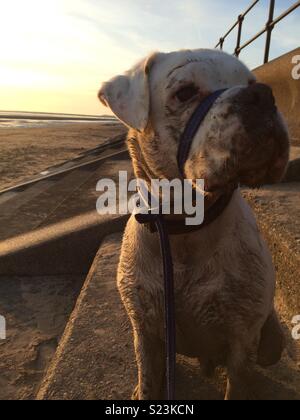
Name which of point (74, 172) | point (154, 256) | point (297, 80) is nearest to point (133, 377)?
point (154, 256)

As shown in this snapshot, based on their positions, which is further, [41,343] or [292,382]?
[41,343]

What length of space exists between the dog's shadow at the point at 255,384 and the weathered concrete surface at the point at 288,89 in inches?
137

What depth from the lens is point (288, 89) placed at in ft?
17.6

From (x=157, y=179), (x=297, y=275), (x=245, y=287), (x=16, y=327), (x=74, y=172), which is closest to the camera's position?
(x=245, y=287)

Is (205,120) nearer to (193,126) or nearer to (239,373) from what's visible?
(193,126)

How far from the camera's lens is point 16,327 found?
3.50 m

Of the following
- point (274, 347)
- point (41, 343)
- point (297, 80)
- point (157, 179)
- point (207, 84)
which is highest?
point (297, 80)

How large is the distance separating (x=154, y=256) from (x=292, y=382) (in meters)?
1.09

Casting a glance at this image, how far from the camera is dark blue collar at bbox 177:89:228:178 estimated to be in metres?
1.81

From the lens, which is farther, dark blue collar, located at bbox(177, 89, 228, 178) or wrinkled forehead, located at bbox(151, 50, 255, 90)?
wrinkled forehead, located at bbox(151, 50, 255, 90)

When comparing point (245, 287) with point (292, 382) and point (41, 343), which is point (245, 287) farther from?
point (41, 343)

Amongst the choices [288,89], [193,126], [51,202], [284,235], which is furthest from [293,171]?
[51,202]

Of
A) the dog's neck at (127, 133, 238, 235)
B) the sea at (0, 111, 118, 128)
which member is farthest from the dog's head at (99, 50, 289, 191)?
the sea at (0, 111, 118, 128)

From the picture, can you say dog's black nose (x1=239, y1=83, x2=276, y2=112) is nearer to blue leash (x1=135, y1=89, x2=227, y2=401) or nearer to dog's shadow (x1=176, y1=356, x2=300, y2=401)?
blue leash (x1=135, y1=89, x2=227, y2=401)
